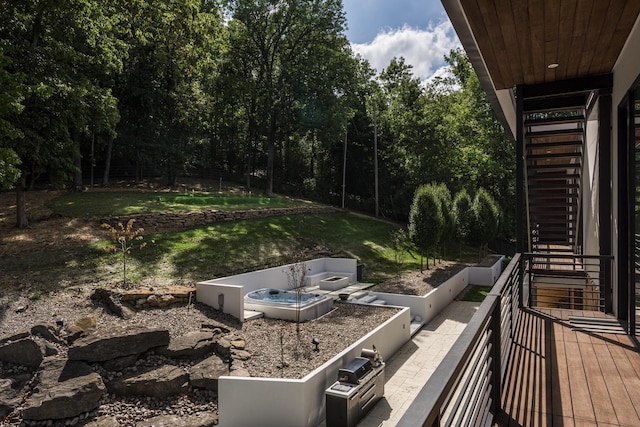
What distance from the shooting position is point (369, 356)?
7.04 meters

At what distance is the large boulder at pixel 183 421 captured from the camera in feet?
19.5

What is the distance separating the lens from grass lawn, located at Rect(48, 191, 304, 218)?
1400cm

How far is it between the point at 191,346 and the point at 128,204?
32.3 feet

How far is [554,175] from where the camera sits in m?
8.95

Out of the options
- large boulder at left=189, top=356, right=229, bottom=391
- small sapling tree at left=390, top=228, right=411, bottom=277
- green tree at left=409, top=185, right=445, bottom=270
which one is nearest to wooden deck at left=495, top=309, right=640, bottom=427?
large boulder at left=189, top=356, right=229, bottom=391

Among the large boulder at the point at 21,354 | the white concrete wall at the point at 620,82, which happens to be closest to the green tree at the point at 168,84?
the large boulder at the point at 21,354

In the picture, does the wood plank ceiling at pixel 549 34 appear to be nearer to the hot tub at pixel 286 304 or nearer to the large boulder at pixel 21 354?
the hot tub at pixel 286 304

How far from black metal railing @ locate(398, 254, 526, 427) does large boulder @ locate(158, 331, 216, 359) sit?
5731 millimetres

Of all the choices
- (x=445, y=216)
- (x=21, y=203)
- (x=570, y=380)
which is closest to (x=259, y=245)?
(x=21, y=203)

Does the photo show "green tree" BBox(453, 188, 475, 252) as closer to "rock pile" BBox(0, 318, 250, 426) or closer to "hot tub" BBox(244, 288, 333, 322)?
"hot tub" BBox(244, 288, 333, 322)

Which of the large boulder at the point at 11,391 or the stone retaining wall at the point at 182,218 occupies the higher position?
the stone retaining wall at the point at 182,218

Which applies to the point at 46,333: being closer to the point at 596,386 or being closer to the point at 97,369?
the point at 97,369

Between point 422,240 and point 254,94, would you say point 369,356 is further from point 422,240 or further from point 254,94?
point 254,94

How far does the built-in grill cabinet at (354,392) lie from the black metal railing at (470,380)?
10.0ft
